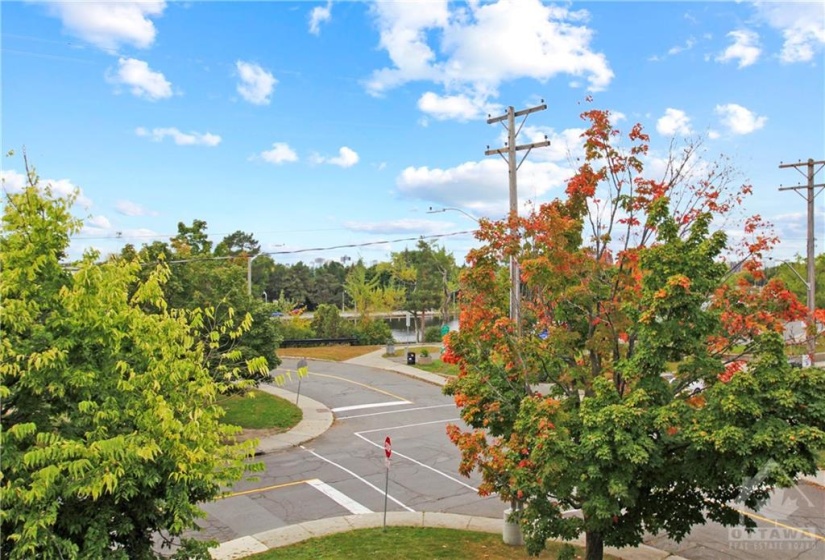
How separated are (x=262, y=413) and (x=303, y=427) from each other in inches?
101

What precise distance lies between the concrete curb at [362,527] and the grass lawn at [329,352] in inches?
1075

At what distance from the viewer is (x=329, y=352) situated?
42.4 m

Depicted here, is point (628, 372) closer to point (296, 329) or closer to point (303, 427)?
point (303, 427)

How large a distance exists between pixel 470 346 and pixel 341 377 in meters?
24.2

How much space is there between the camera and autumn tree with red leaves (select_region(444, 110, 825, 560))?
6.27 m

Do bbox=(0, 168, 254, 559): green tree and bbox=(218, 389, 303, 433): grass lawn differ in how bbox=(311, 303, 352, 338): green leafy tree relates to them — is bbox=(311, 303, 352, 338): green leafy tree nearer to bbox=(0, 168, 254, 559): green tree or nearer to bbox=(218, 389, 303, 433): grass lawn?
bbox=(218, 389, 303, 433): grass lawn

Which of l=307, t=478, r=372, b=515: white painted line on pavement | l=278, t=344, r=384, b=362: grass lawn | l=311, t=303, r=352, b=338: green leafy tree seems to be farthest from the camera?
l=311, t=303, r=352, b=338: green leafy tree

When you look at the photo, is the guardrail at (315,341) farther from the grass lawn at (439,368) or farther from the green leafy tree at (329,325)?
the grass lawn at (439,368)

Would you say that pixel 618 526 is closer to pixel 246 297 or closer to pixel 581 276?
pixel 581 276

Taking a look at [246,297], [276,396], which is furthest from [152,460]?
[276,396]

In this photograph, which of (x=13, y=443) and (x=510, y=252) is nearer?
(x=13, y=443)

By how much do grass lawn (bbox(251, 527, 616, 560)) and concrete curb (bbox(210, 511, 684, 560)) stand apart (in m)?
0.28

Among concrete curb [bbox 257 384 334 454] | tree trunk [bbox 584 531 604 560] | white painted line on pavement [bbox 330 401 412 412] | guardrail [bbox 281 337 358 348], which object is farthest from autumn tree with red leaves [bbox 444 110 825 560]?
guardrail [bbox 281 337 358 348]

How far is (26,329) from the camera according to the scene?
18.8 feet
